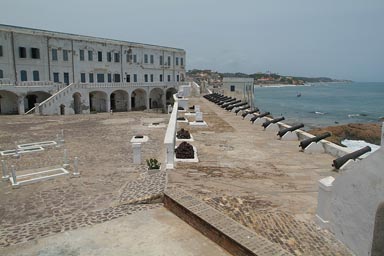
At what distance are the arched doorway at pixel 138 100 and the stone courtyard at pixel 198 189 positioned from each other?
1380 inches

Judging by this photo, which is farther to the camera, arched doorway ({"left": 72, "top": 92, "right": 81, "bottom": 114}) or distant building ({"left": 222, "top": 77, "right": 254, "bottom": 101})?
distant building ({"left": 222, "top": 77, "right": 254, "bottom": 101})

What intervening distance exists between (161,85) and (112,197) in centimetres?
4415

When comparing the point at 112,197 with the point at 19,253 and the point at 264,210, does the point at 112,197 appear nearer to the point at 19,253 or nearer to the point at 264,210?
the point at 19,253

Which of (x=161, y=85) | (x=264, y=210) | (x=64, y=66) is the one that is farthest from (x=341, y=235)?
(x=161, y=85)

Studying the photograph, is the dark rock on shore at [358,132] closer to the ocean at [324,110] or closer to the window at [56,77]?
the ocean at [324,110]

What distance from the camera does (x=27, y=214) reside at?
786 centimetres

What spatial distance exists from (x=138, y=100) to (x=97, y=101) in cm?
810

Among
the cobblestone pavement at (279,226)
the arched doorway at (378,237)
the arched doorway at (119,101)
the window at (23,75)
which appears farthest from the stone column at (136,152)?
the arched doorway at (119,101)

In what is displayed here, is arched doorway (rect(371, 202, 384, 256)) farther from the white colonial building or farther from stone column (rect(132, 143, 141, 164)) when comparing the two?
the white colonial building

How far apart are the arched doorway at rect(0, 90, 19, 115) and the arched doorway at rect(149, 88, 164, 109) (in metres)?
22.8

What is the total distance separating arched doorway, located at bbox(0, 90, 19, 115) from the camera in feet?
110

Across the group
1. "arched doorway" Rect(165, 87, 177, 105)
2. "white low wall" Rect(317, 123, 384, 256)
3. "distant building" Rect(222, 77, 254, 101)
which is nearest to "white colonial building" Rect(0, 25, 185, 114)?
"arched doorway" Rect(165, 87, 177, 105)

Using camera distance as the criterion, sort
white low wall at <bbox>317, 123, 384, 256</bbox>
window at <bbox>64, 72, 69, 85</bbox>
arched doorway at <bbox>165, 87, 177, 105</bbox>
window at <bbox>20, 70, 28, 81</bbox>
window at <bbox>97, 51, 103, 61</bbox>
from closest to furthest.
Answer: white low wall at <bbox>317, 123, 384, 256</bbox>
window at <bbox>20, 70, 28, 81</bbox>
window at <bbox>64, 72, 69, 85</bbox>
window at <bbox>97, 51, 103, 61</bbox>
arched doorway at <bbox>165, 87, 177, 105</bbox>

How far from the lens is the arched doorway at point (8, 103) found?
1323 inches
